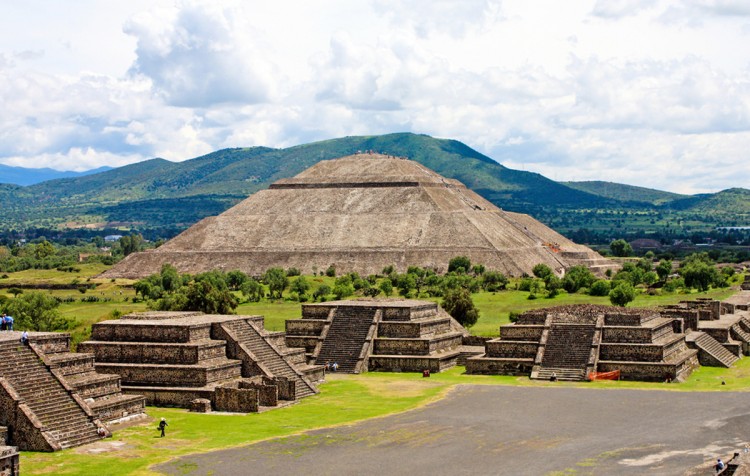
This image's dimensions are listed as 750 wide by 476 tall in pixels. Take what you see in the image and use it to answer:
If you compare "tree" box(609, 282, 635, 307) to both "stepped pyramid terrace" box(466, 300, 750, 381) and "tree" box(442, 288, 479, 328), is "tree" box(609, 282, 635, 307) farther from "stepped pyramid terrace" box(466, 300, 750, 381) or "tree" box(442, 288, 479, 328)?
"stepped pyramid terrace" box(466, 300, 750, 381)

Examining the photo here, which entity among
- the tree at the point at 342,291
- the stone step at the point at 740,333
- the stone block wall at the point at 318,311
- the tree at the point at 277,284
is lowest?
the stone step at the point at 740,333

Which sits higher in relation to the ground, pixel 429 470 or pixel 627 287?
pixel 627 287

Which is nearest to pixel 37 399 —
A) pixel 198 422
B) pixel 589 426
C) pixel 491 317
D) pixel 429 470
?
pixel 198 422

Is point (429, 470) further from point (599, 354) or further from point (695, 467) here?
point (599, 354)

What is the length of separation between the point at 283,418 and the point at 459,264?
85.3 metres

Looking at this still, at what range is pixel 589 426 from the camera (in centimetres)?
4509

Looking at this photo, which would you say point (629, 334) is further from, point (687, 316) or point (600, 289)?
point (600, 289)

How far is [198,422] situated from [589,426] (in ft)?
52.8

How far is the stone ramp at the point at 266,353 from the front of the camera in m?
54.3

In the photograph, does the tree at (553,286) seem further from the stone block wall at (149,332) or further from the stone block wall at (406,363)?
the stone block wall at (149,332)

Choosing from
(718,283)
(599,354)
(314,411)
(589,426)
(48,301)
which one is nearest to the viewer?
(589,426)

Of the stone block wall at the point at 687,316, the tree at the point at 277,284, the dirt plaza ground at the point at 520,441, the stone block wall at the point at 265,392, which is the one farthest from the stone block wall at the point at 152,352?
the tree at the point at 277,284

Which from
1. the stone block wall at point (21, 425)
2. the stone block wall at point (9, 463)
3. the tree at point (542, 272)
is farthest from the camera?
the tree at point (542, 272)

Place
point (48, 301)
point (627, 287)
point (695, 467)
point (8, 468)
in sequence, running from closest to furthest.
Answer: point (8, 468), point (695, 467), point (48, 301), point (627, 287)
